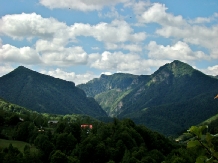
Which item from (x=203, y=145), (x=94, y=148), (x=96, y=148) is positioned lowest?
(x=94, y=148)

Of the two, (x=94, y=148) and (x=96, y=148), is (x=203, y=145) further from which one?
(x=94, y=148)

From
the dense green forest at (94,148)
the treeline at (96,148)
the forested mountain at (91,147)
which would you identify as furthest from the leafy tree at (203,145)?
the forested mountain at (91,147)

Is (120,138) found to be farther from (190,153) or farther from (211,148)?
(211,148)

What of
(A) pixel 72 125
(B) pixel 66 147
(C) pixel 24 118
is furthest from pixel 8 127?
(B) pixel 66 147

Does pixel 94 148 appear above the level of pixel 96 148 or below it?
below

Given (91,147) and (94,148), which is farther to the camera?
(94,148)

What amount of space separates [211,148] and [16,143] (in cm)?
13056

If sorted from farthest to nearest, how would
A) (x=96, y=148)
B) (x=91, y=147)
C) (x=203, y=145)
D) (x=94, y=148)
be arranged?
(x=94, y=148), (x=91, y=147), (x=96, y=148), (x=203, y=145)

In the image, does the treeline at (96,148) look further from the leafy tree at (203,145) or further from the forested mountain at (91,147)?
the leafy tree at (203,145)

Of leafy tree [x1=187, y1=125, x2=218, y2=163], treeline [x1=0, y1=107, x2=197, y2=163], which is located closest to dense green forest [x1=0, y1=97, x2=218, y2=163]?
treeline [x1=0, y1=107, x2=197, y2=163]

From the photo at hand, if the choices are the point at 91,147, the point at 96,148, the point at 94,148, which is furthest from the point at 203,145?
the point at 94,148

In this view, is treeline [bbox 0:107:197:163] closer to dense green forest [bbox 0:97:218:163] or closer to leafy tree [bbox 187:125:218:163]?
dense green forest [bbox 0:97:218:163]

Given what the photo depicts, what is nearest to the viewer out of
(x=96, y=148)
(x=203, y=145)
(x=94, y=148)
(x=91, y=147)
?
(x=203, y=145)

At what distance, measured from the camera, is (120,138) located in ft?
365
